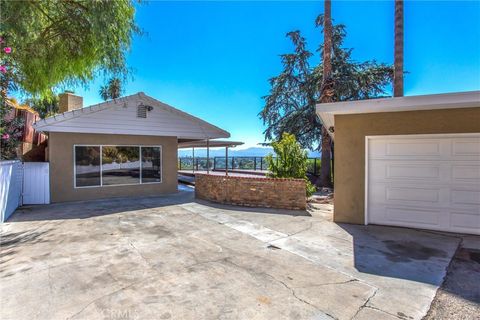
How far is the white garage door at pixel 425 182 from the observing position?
5516mm

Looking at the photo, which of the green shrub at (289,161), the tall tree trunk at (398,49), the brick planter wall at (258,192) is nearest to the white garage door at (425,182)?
the brick planter wall at (258,192)

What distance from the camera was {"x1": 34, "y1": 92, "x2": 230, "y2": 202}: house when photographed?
913 cm

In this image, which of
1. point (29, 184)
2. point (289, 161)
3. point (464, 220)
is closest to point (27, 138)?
point (29, 184)

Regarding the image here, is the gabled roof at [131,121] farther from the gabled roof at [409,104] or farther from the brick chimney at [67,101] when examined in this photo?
the gabled roof at [409,104]

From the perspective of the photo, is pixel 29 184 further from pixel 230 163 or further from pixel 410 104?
pixel 230 163

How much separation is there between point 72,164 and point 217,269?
8.09 m

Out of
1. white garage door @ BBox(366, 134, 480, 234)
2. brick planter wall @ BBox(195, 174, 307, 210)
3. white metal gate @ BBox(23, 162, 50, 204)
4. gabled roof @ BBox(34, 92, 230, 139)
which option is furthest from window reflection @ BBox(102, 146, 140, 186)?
white garage door @ BBox(366, 134, 480, 234)

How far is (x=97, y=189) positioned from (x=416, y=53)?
50.5 feet

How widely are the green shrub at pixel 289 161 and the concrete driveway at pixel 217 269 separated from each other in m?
2.30

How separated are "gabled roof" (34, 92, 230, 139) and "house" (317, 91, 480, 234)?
255 inches

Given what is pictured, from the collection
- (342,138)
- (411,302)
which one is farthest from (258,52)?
(411,302)

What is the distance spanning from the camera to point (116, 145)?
10219mm

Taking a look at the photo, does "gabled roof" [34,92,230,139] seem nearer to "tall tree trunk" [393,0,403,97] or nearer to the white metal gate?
the white metal gate

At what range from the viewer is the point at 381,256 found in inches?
172
